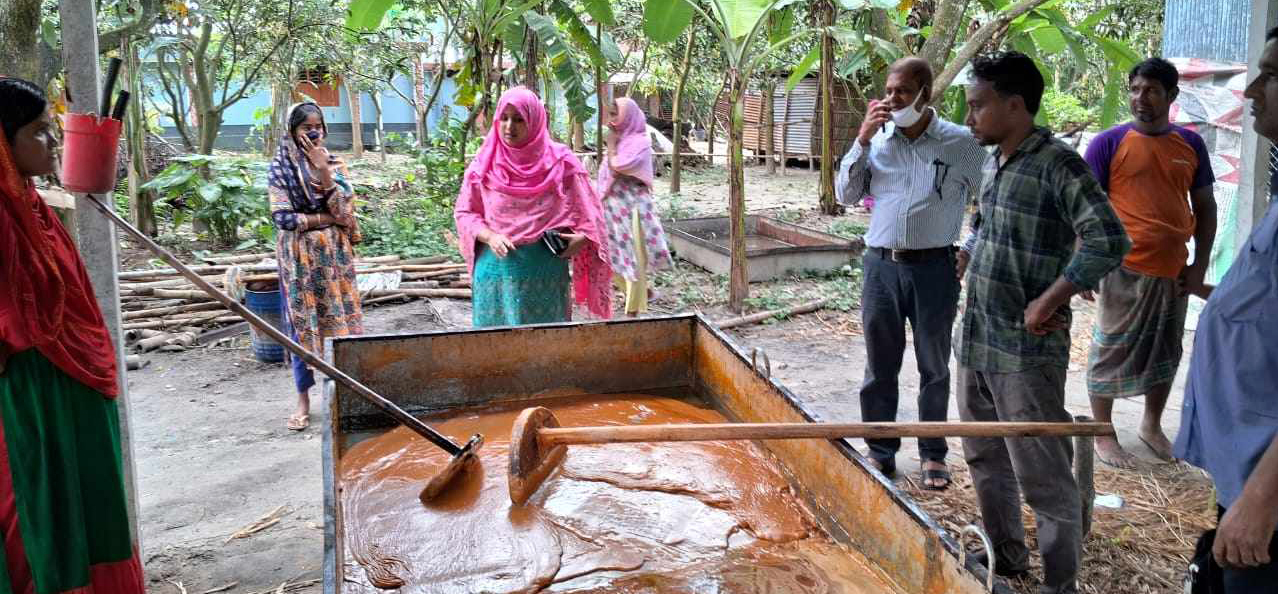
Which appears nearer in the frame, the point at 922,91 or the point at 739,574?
the point at 739,574

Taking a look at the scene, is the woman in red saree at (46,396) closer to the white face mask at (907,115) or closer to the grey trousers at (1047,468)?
the grey trousers at (1047,468)

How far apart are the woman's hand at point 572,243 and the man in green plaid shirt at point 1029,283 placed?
5.98ft

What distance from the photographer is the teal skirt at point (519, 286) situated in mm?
3900

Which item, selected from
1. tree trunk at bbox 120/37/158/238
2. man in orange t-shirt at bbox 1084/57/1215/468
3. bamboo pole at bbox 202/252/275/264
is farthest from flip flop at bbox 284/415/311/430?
tree trunk at bbox 120/37/158/238

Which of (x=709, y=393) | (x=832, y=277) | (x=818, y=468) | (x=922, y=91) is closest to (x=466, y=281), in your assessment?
(x=832, y=277)

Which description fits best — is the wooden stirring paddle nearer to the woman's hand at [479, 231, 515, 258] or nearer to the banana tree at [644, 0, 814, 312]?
the woman's hand at [479, 231, 515, 258]

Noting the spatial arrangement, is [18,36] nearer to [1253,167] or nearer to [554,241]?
[554,241]

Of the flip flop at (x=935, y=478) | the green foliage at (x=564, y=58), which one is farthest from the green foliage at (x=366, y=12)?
the flip flop at (x=935, y=478)

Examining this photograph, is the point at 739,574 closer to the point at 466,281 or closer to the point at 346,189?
the point at 346,189

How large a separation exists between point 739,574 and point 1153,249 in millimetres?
2510

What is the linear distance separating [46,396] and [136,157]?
737 centimetres

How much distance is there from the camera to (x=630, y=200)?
5.99 meters

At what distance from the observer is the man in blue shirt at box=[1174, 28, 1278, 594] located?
1467 mm

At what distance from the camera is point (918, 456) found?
405 centimetres
